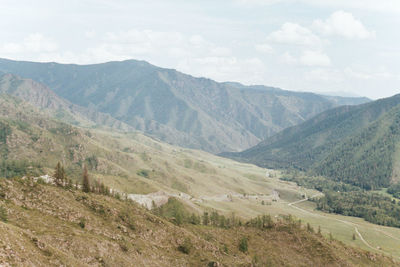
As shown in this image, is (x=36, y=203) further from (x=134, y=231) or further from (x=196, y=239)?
(x=196, y=239)

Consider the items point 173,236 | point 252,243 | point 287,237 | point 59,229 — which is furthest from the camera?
point 287,237

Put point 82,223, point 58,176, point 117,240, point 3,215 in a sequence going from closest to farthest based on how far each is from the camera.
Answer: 1. point 3,215
2. point 117,240
3. point 82,223
4. point 58,176

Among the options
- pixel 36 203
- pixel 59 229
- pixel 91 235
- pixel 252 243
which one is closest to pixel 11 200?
pixel 36 203

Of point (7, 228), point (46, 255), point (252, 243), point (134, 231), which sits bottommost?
point (252, 243)

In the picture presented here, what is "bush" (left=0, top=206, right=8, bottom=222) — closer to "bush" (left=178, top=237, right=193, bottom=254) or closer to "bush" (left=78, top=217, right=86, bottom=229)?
"bush" (left=78, top=217, right=86, bottom=229)

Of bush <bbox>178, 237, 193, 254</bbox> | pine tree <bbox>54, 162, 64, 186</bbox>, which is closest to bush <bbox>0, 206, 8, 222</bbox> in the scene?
pine tree <bbox>54, 162, 64, 186</bbox>

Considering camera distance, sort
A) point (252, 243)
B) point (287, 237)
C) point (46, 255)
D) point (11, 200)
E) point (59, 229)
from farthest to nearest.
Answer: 1. point (287, 237)
2. point (252, 243)
3. point (11, 200)
4. point (59, 229)
5. point (46, 255)

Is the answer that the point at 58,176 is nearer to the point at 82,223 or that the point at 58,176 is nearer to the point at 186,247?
the point at 82,223

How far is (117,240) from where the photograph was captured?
9325 centimetres

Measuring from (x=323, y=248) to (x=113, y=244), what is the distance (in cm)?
8768

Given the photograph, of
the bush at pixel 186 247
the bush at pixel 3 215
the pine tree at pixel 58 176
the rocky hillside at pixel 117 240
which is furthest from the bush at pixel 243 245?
the bush at pixel 3 215

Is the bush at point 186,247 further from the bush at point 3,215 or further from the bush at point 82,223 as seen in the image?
the bush at point 3,215

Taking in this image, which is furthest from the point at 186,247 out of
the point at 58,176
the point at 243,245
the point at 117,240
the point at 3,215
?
the point at 58,176

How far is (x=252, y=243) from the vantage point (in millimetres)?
135000
